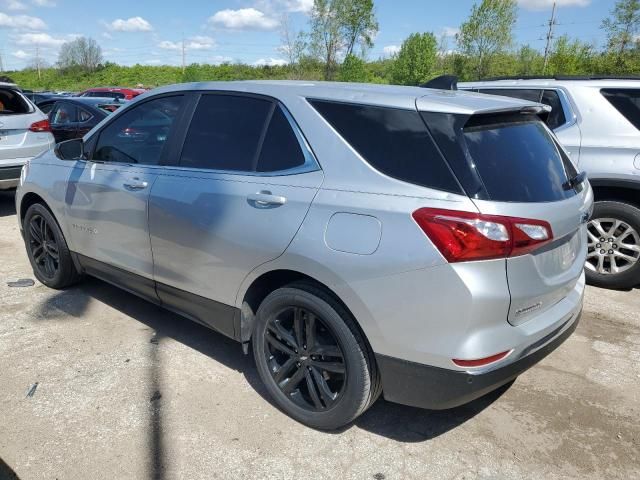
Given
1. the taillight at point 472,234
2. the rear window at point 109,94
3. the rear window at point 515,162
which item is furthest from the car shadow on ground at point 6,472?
the rear window at point 109,94

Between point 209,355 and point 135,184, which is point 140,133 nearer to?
point 135,184

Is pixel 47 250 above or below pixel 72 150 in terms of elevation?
below

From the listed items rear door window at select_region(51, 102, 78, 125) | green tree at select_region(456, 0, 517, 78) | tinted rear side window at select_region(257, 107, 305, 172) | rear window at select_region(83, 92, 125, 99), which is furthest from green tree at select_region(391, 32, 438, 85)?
tinted rear side window at select_region(257, 107, 305, 172)

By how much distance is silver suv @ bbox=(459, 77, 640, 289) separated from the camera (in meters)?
4.61

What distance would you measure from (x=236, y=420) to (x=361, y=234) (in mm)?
1287

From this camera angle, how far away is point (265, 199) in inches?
106

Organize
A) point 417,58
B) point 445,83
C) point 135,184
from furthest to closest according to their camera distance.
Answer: point 417,58 → point 135,184 → point 445,83

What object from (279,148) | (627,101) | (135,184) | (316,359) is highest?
(627,101)

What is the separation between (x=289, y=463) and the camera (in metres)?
2.50

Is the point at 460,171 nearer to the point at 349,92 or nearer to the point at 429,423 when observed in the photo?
the point at 349,92

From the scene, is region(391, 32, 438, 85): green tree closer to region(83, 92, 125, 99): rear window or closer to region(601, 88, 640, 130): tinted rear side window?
region(83, 92, 125, 99): rear window

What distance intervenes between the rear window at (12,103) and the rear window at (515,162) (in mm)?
6731

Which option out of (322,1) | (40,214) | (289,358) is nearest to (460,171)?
(289,358)

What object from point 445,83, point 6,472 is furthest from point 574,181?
point 6,472
